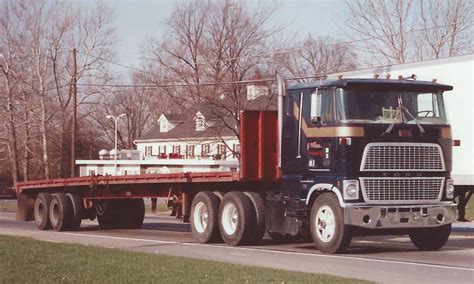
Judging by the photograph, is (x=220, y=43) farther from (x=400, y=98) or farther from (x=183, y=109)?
(x=400, y=98)

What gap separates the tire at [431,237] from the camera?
50.1ft

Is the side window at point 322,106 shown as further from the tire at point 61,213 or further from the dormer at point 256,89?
the dormer at point 256,89

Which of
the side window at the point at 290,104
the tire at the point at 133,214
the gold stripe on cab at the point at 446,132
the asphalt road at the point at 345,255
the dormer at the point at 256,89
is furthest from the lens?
the dormer at the point at 256,89

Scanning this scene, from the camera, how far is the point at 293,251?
1531 centimetres

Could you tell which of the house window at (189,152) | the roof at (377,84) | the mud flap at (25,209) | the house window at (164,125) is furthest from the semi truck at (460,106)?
the house window at (164,125)

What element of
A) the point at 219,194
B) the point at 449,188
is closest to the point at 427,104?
the point at 449,188

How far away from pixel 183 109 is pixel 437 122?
36.8m

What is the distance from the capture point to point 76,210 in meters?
22.0

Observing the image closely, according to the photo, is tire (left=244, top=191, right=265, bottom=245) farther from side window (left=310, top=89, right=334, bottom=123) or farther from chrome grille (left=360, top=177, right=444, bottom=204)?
chrome grille (left=360, top=177, right=444, bottom=204)

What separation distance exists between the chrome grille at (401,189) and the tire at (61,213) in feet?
34.6

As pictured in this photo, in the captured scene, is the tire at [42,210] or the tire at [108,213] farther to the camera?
the tire at [108,213]

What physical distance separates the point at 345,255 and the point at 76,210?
9.95 m

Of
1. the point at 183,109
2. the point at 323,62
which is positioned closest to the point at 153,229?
the point at 183,109

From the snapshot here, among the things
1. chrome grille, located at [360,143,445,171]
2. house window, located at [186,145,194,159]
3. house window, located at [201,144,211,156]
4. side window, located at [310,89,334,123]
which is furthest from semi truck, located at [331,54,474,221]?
house window, located at [186,145,194,159]
